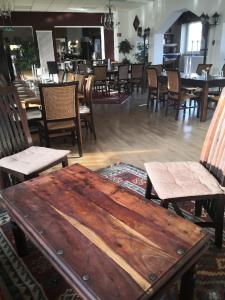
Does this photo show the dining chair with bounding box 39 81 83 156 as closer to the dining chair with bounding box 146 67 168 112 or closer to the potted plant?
the dining chair with bounding box 146 67 168 112

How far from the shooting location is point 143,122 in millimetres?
4895

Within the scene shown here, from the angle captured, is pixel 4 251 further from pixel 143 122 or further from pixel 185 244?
pixel 143 122

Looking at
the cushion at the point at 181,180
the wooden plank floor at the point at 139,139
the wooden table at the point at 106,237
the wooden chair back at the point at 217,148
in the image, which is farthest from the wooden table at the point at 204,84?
the wooden table at the point at 106,237

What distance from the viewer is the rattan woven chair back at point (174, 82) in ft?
15.8

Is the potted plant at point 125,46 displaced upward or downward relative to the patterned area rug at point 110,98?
upward

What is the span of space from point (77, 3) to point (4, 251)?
28.7 feet

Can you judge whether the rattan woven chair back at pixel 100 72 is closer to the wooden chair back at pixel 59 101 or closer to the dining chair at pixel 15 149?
the wooden chair back at pixel 59 101

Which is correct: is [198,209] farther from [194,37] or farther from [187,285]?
[194,37]

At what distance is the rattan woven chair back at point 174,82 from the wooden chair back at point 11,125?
3.37 m

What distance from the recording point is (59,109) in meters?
3.09

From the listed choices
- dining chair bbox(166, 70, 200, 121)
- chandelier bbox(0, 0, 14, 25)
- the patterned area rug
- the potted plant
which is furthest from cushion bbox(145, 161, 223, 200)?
the potted plant

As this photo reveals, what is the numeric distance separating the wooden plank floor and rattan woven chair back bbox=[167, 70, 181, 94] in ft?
1.80

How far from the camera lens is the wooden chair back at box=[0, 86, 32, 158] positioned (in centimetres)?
224

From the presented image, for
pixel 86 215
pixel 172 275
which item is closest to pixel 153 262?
pixel 172 275
